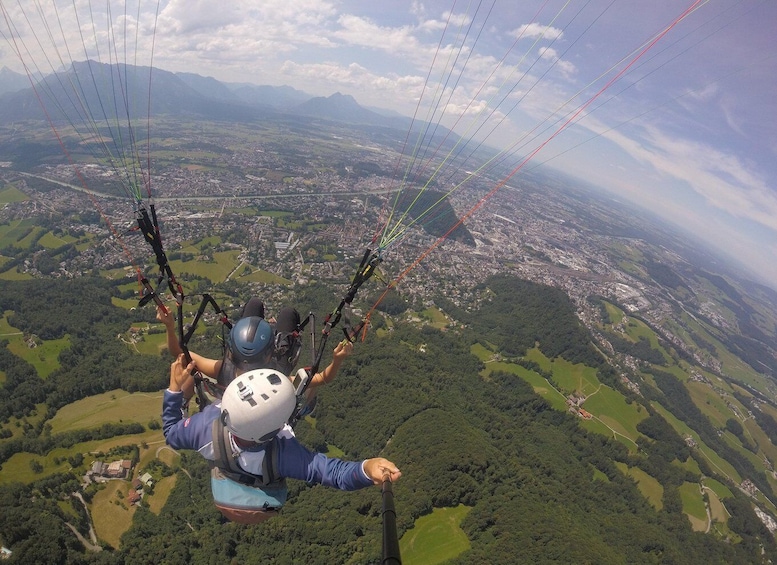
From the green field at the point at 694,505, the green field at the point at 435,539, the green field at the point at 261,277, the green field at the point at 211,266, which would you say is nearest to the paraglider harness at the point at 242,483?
the green field at the point at 435,539

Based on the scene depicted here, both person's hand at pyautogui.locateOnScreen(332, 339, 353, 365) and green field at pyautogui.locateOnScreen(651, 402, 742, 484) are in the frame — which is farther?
green field at pyautogui.locateOnScreen(651, 402, 742, 484)

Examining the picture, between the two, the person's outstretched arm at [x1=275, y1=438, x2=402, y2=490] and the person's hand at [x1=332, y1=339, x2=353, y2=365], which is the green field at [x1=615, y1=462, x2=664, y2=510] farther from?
the person's outstretched arm at [x1=275, y1=438, x2=402, y2=490]

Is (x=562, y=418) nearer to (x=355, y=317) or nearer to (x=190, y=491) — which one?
(x=355, y=317)

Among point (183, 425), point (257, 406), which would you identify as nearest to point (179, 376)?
point (183, 425)

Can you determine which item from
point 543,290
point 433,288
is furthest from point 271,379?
point 543,290

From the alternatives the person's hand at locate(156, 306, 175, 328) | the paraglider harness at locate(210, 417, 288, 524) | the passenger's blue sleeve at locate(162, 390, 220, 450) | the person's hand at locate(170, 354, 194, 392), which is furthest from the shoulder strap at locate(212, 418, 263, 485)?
the person's hand at locate(156, 306, 175, 328)

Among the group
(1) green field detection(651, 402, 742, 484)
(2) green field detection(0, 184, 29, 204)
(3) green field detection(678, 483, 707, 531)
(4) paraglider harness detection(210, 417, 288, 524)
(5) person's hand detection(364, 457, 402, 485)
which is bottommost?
(2) green field detection(0, 184, 29, 204)
